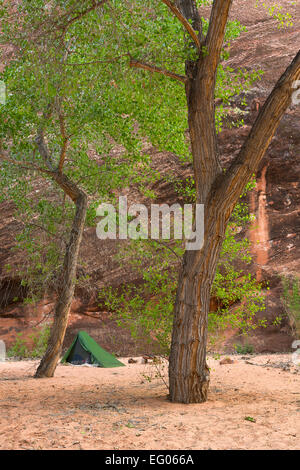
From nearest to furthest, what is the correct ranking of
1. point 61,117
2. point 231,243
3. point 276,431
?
point 276,431, point 231,243, point 61,117

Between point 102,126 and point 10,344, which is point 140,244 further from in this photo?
point 10,344

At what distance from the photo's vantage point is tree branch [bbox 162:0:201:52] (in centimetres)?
638

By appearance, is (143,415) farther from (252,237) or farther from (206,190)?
(252,237)

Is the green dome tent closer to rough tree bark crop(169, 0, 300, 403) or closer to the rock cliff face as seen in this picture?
the rock cliff face

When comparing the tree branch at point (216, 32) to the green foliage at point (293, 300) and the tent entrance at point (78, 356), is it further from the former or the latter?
the green foliage at point (293, 300)

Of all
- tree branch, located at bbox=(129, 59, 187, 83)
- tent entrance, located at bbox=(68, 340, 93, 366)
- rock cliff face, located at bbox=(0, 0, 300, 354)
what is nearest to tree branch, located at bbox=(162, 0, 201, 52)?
tree branch, located at bbox=(129, 59, 187, 83)

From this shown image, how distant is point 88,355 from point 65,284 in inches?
166

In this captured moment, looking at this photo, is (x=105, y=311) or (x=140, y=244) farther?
(x=105, y=311)

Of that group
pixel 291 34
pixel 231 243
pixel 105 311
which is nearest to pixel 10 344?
pixel 105 311

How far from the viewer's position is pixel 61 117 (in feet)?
30.1

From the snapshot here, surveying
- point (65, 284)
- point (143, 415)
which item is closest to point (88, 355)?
point (65, 284)

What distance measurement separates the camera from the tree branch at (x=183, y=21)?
251 inches
